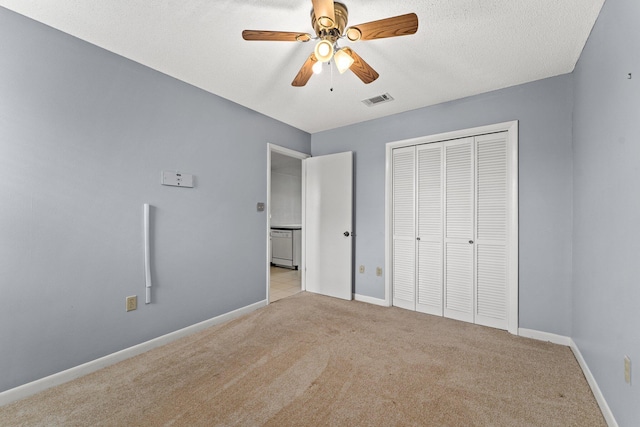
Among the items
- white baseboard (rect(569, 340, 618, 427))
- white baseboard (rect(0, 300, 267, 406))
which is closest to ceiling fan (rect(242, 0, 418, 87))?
white baseboard (rect(569, 340, 618, 427))

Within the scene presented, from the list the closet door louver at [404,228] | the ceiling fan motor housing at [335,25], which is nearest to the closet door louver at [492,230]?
the closet door louver at [404,228]

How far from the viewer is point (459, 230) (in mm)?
2965

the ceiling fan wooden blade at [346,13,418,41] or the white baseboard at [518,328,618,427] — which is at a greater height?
the ceiling fan wooden blade at [346,13,418,41]

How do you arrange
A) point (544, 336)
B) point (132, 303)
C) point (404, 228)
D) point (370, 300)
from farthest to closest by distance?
1. point (370, 300)
2. point (404, 228)
3. point (544, 336)
4. point (132, 303)

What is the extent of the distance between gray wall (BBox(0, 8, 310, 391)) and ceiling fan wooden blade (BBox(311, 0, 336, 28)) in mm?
1727

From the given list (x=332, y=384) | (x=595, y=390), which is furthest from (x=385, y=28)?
(x=595, y=390)

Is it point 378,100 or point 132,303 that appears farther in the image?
point 378,100

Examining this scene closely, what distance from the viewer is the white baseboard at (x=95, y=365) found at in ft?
5.49

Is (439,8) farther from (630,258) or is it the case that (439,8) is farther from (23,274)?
(23,274)

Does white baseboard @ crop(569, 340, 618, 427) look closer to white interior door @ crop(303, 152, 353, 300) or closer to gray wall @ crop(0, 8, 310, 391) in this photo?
white interior door @ crop(303, 152, 353, 300)

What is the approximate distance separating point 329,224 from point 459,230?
1646mm

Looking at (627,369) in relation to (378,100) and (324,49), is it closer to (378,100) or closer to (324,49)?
(324,49)

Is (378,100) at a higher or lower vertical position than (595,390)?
higher

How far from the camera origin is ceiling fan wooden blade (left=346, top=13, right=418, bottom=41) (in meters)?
1.40
